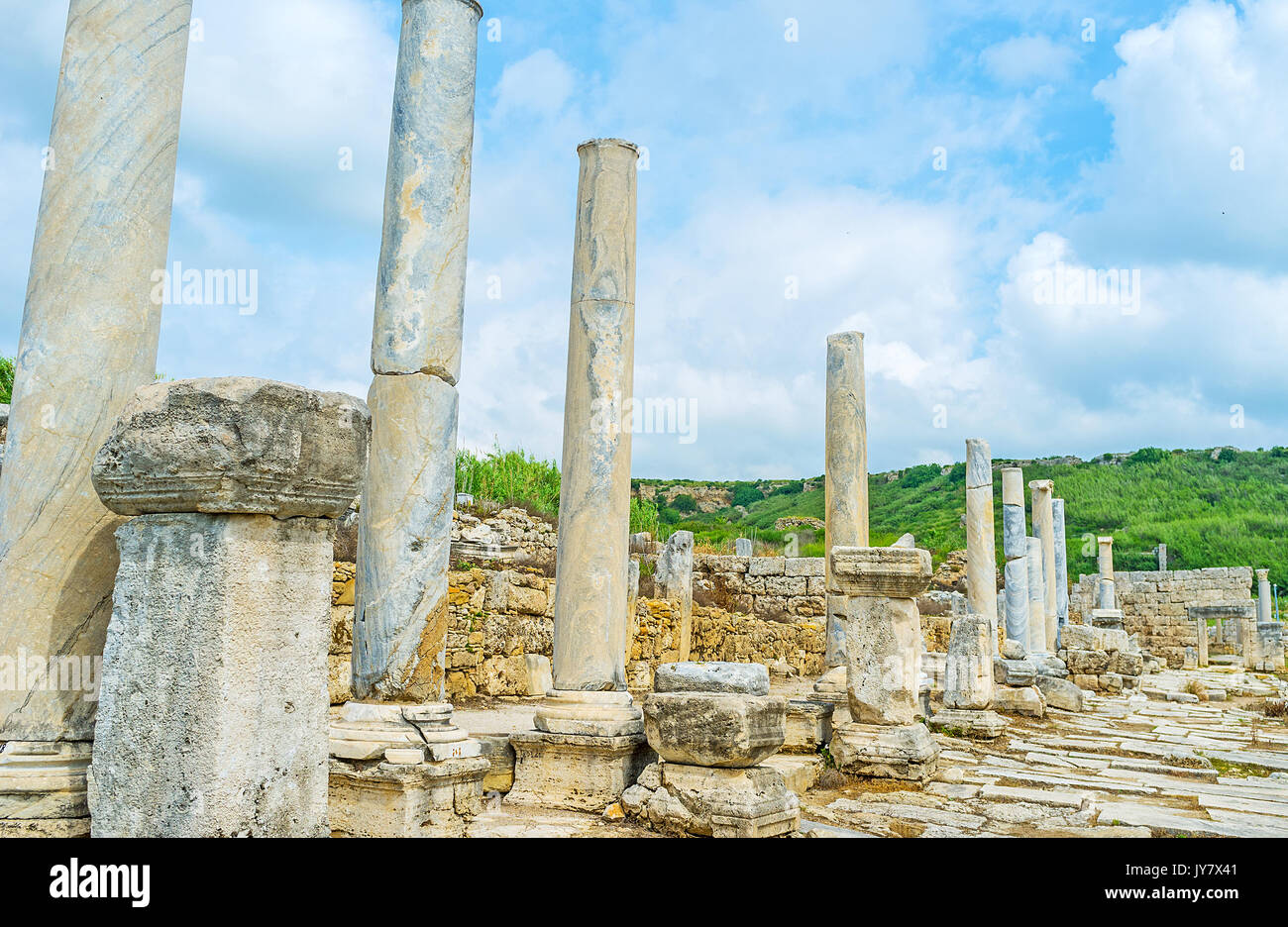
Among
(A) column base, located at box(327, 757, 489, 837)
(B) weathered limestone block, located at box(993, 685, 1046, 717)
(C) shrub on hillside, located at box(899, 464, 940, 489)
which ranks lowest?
(B) weathered limestone block, located at box(993, 685, 1046, 717)

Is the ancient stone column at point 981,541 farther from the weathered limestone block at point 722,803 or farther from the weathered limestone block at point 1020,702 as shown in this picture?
the weathered limestone block at point 722,803

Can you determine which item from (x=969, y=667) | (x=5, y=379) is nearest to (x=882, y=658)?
(x=969, y=667)

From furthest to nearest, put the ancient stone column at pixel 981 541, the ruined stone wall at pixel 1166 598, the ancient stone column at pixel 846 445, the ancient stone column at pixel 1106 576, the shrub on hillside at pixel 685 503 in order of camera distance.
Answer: the shrub on hillside at pixel 685 503 → the ruined stone wall at pixel 1166 598 → the ancient stone column at pixel 1106 576 → the ancient stone column at pixel 981 541 → the ancient stone column at pixel 846 445

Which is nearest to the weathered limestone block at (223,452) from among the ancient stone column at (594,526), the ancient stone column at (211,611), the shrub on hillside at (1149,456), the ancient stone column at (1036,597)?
the ancient stone column at (211,611)

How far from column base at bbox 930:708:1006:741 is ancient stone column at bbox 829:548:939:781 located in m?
2.81

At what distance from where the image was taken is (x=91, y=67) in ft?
13.0

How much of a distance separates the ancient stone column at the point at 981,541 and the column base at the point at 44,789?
1481 centimetres

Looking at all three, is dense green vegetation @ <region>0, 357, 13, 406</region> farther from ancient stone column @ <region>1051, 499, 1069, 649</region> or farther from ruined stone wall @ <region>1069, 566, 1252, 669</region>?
ruined stone wall @ <region>1069, 566, 1252, 669</region>

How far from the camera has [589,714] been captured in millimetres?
6184

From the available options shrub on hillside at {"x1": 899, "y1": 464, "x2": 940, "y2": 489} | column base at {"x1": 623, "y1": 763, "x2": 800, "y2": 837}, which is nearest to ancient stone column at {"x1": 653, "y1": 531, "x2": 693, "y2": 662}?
column base at {"x1": 623, "y1": 763, "x2": 800, "y2": 837}

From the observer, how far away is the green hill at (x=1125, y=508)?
41.7 m

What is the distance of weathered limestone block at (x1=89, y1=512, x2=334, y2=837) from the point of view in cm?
283
